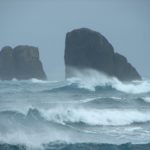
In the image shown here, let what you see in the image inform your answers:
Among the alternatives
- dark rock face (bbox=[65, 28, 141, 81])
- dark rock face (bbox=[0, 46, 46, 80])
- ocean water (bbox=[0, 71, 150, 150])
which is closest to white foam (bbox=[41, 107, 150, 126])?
ocean water (bbox=[0, 71, 150, 150])

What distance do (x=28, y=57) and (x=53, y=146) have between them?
181 ft

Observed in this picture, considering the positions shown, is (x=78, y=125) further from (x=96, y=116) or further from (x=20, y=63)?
(x=20, y=63)

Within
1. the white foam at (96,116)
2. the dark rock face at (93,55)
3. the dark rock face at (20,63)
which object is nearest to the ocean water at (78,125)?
the white foam at (96,116)

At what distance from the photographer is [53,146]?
41.6 feet

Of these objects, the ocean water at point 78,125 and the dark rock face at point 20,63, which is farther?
the dark rock face at point 20,63

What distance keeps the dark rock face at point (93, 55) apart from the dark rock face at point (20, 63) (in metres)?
11.6

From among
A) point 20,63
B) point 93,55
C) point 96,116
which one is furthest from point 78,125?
point 20,63

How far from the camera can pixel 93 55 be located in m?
54.4

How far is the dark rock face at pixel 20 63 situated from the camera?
66.4 metres

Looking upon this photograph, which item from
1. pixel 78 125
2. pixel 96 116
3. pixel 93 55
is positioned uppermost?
pixel 93 55

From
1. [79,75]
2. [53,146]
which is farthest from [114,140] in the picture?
[79,75]

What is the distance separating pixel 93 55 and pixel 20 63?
17000 millimetres

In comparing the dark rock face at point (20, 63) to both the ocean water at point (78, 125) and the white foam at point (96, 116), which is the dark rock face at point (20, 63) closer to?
the ocean water at point (78, 125)

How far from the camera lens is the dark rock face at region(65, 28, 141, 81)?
53.1 meters
